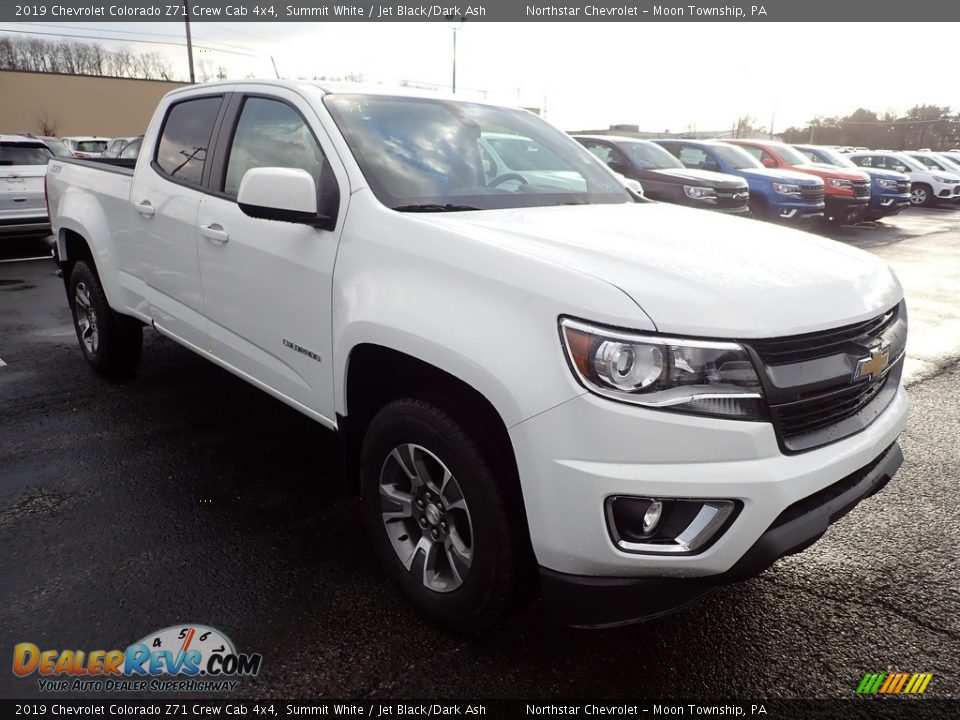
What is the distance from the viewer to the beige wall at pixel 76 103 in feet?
133

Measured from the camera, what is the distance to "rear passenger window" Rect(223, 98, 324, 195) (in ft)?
9.68

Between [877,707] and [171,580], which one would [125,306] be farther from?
[877,707]

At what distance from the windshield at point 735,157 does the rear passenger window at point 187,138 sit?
36.5 feet

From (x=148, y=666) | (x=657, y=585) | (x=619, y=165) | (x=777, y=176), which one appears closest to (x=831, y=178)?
(x=777, y=176)

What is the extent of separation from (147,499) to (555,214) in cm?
237

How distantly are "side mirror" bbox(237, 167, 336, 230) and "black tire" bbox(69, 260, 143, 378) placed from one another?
8.40 feet

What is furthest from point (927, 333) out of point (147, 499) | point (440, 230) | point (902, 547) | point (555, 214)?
point (147, 499)

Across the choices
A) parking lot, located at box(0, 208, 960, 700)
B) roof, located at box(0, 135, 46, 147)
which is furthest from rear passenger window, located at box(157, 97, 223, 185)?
roof, located at box(0, 135, 46, 147)

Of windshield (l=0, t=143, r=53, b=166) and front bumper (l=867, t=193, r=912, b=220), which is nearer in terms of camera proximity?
windshield (l=0, t=143, r=53, b=166)

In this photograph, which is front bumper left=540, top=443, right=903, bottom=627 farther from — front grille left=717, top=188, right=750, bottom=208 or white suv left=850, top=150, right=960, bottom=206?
white suv left=850, top=150, right=960, bottom=206

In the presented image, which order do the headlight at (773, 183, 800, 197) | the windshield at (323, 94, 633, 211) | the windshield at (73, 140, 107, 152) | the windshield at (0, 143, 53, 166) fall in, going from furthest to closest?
the windshield at (73, 140, 107, 152), the headlight at (773, 183, 800, 197), the windshield at (0, 143, 53, 166), the windshield at (323, 94, 633, 211)

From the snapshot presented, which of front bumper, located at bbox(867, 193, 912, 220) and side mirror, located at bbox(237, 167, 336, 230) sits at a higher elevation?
side mirror, located at bbox(237, 167, 336, 230)

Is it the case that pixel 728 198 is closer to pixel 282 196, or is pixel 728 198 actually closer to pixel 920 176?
pixel 282 196

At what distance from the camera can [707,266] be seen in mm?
2084
